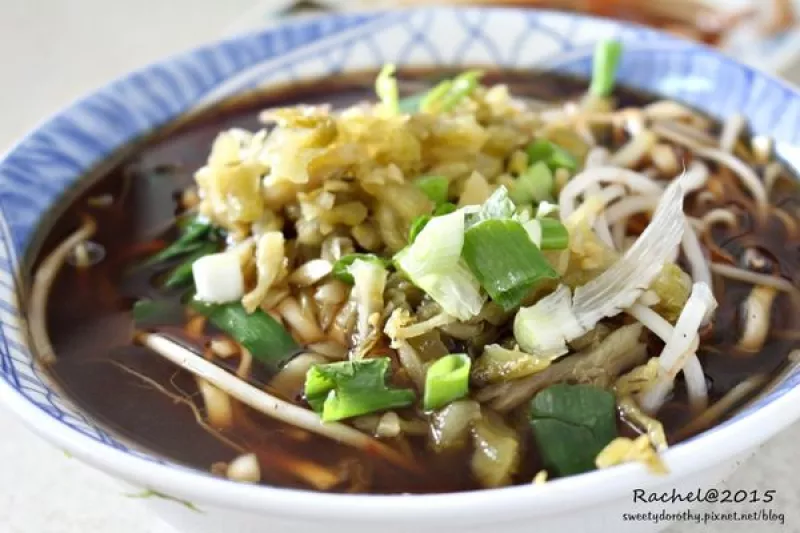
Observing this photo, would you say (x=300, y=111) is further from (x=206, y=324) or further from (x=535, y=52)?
(x=535, y=52)

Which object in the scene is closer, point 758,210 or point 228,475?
point 228,475

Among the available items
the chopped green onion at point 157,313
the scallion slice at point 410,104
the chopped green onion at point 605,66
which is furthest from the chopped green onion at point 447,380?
the chopped green onion at point 605,66

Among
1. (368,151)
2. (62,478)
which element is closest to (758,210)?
(368,151)

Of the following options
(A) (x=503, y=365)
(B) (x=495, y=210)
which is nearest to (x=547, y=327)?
(A) (x=503, y=365)

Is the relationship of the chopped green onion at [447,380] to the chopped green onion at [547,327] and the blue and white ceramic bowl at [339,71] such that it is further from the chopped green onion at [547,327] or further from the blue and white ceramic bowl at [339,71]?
the blue and white ceramic bowl at [339,71]

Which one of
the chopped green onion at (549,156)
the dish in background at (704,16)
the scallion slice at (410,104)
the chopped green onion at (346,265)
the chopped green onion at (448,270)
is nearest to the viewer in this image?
the chopped green onion at (448,270)

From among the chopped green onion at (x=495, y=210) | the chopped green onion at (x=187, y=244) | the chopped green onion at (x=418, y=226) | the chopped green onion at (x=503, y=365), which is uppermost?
the chopped green onion at (x=495, y=210)
